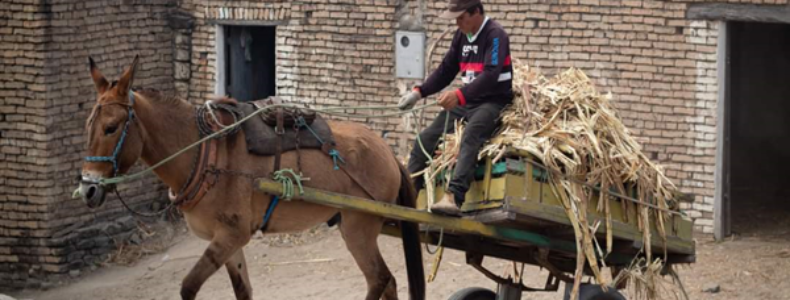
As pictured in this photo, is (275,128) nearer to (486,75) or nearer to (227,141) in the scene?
(227,141)

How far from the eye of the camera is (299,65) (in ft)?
49.0

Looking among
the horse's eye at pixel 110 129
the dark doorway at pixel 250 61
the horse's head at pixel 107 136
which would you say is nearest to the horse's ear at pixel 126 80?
the horse's head at pixel 107 136

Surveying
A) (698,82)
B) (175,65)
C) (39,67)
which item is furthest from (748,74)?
(39,67)

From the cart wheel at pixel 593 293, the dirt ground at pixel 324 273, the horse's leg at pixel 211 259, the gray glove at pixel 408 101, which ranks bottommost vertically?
the dirt ground at pixel 324 273

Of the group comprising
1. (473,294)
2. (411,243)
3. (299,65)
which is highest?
(299,65)

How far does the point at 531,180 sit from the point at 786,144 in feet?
32.6

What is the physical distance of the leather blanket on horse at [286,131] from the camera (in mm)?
8997

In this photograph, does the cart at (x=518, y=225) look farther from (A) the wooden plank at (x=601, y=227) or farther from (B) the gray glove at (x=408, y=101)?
(B) the gray glove at (x=408, y=101)

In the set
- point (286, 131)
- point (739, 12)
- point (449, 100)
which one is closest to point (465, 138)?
point (449, 100)

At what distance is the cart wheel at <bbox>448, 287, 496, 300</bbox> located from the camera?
9.86m

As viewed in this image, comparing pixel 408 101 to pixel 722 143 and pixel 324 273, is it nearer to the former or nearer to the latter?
pixel 324 273

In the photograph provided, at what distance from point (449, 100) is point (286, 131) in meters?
1.10

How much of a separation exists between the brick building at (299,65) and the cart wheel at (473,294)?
10.4 feet

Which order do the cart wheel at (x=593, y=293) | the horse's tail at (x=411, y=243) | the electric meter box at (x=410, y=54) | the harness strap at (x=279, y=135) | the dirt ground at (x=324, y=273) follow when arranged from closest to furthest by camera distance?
the harness strap at (x=279, y=135) < the cart wheel at (x=593, y=293) < the horse's tail at (x=411, y=243) < the dirt ground at (x=324, y=273) < the electric meter box at (x=410, y=54)
